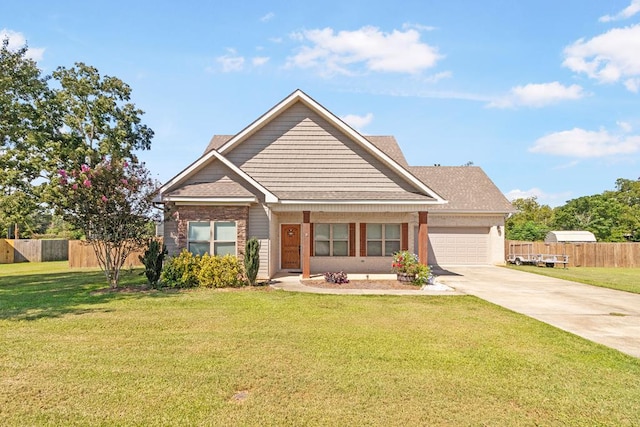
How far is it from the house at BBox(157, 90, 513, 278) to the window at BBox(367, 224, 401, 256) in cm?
5

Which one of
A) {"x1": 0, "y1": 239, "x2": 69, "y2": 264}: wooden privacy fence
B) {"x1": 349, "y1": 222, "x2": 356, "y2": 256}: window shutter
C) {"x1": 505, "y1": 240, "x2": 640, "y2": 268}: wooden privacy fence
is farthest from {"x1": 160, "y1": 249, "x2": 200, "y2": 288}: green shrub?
{"x1": 0, "y1": 239, "x2": 69, "y2": 264}: wooden privacy fence

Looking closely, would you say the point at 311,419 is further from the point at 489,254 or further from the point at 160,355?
the point at 489,254

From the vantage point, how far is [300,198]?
14242 mm

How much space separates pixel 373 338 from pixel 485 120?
54.3 ft

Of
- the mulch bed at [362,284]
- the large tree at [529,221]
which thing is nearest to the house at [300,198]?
the mulch bed at [362,284]

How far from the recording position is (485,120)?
19.4 meters

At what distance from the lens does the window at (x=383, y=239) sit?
16906mm

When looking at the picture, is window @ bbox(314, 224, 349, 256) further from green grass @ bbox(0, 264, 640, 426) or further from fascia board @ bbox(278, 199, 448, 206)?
green grass @ bbox(0, 264, 640, 426)

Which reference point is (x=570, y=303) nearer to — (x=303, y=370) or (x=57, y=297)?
(x=303, y=370)

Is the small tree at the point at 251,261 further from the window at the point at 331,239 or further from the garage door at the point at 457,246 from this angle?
the garage door at the point at 457,246

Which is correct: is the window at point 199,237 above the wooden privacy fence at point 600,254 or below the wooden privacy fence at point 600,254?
above

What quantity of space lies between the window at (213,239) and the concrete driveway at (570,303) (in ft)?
26.8

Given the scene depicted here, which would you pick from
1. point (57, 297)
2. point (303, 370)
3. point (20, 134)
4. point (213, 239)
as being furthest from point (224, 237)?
point (20, 134)

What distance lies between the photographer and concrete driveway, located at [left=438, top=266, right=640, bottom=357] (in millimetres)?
7230
